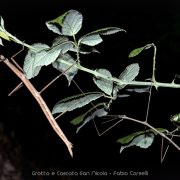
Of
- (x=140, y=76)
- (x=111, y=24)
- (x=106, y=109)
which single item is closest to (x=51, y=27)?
(x=106, y=109)

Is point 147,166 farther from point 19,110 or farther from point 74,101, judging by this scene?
point 74,101

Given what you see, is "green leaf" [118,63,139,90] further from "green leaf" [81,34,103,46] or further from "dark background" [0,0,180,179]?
"dark background" [0,0,180,179]

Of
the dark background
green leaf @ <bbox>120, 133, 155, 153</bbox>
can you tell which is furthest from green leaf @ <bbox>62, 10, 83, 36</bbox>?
the dark background

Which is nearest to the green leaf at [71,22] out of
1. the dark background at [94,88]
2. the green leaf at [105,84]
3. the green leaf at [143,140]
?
the green leaf at [105,84]

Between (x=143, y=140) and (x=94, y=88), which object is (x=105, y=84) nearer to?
(x=143, y=140)

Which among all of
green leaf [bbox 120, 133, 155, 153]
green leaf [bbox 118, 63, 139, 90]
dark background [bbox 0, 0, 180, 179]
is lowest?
dark background [bbox 0, 0, 180, 179]

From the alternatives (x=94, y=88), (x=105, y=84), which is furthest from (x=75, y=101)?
(x=94, y=88)
